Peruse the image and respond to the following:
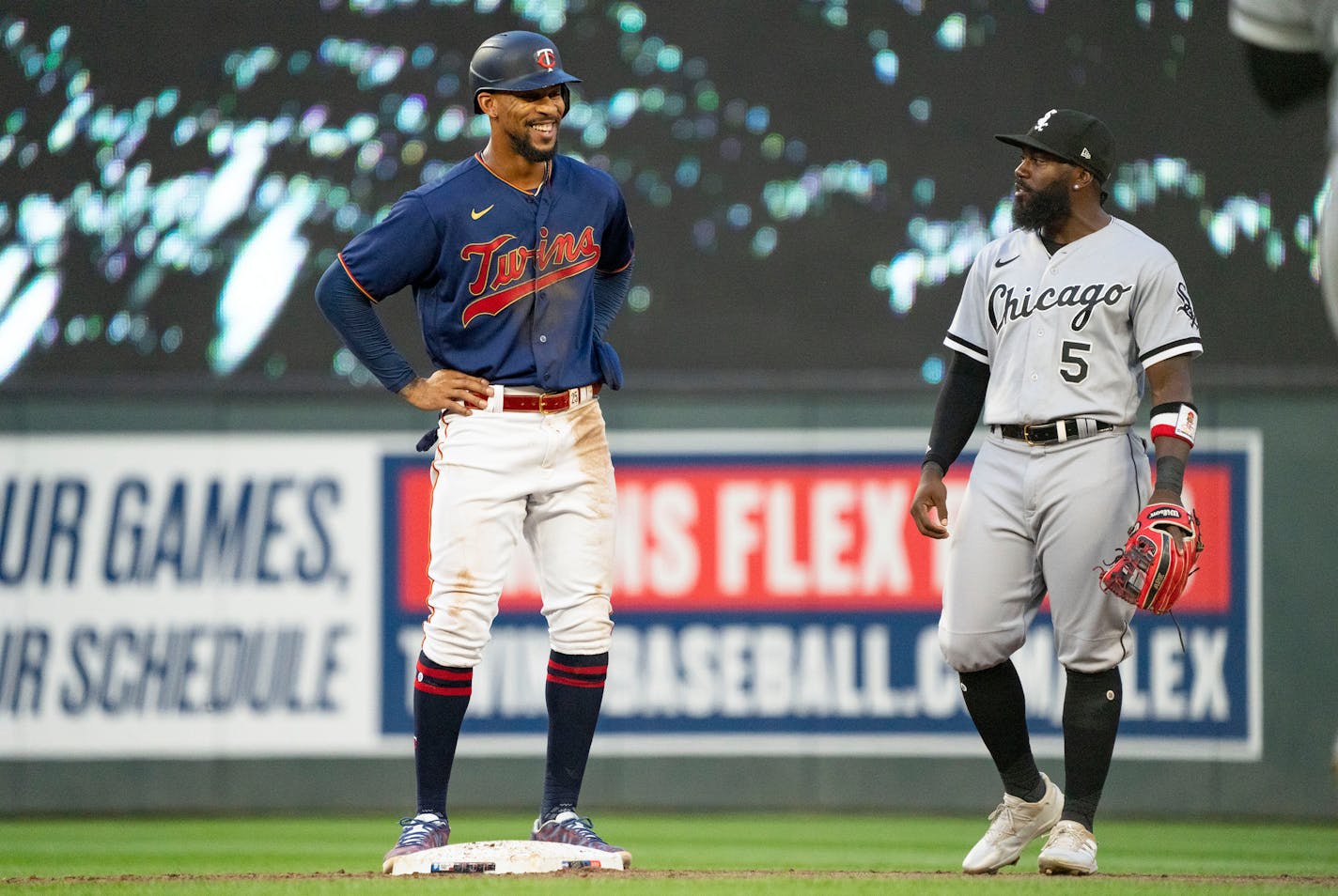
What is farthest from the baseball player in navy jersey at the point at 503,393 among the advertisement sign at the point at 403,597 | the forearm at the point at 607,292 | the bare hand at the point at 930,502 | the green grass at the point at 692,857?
the advertisement sign at the point at 403,597

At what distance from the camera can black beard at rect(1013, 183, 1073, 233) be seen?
3996 millimetres

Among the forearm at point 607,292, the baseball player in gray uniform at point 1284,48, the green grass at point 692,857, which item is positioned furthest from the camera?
the baseball player in gray uniform at point 1284,48

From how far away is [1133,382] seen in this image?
3.94 meters

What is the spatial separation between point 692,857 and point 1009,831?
159 centimetres

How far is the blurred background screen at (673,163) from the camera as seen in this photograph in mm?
6855

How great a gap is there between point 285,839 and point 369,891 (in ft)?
9.19

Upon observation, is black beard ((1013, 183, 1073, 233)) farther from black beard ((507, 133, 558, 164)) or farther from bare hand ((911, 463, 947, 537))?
black beard ((507, 133, 558, 164))

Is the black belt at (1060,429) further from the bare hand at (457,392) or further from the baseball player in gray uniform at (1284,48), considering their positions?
the baseball player in gray uniform at (1284,48)

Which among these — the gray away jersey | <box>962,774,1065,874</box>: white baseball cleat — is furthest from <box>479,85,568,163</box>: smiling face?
<box>962,774,1065,874</box>: white baseball cleat

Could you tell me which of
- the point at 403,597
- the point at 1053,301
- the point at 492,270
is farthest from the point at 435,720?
the point at 403,597

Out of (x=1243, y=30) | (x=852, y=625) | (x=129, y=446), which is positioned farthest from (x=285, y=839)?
(x=1243, y=30)

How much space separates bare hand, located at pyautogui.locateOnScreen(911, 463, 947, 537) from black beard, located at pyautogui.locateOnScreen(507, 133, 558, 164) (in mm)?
1105

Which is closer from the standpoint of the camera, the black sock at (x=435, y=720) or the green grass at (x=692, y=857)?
the green grass at (x=692, y=857)

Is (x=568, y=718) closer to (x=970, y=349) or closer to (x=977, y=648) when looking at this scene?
(x=977, y=648)
